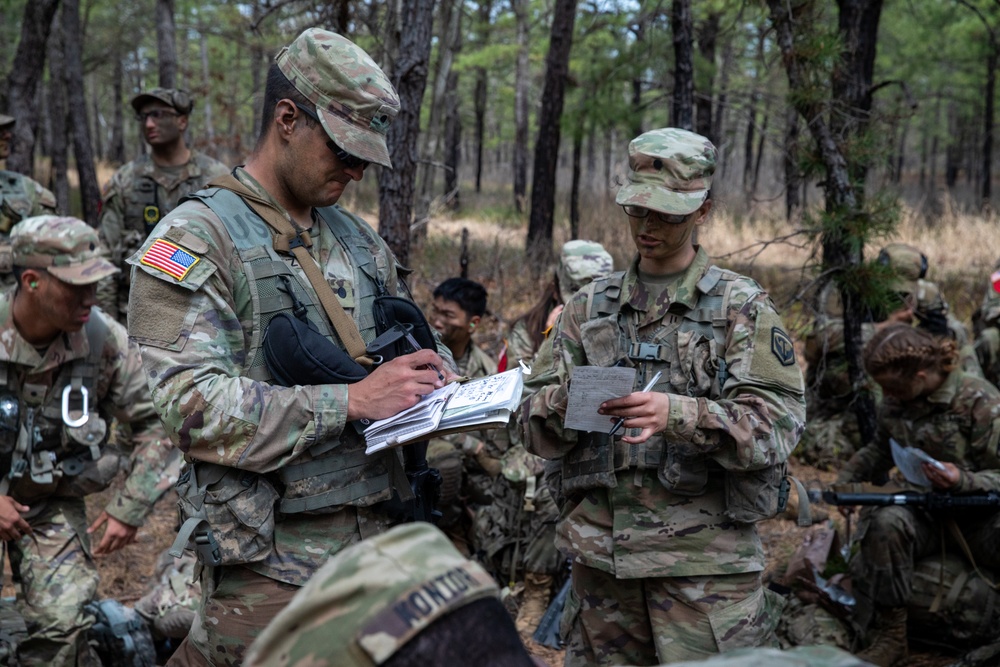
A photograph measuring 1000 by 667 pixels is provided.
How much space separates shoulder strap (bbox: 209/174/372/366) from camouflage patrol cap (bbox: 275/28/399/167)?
0.28 metres

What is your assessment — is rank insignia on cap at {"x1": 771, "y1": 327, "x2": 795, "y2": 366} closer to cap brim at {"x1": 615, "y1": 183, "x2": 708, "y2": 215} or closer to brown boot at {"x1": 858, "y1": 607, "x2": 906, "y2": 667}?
cap brim at {"x1": 615, "y1": 183, "x2": 708, "y2": 215}

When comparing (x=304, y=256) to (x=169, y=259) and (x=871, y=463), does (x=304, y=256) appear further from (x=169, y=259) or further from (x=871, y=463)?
(x=871, y=463)

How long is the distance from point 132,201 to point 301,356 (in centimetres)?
497

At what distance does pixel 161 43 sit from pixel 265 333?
1233cm

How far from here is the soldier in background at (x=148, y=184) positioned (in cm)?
646

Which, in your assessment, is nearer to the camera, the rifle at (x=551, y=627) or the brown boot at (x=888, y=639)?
the brown boot at (x=888, y=639)

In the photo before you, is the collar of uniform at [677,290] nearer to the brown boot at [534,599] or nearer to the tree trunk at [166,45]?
the brown boot at [534,599]

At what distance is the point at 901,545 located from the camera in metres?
4.44

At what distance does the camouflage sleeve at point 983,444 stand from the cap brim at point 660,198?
2.36 metres

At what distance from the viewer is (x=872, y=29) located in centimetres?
849

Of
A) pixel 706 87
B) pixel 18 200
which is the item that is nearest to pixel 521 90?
pixel 706 87

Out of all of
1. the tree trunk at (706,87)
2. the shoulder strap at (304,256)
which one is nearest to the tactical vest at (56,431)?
the shoulder strap at (304,256)

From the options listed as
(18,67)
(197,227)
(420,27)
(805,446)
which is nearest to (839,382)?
(805,446)

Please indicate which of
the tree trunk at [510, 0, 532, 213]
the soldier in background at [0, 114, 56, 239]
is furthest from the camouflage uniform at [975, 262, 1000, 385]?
the tree trunk at [510, 0, 532, 213]
